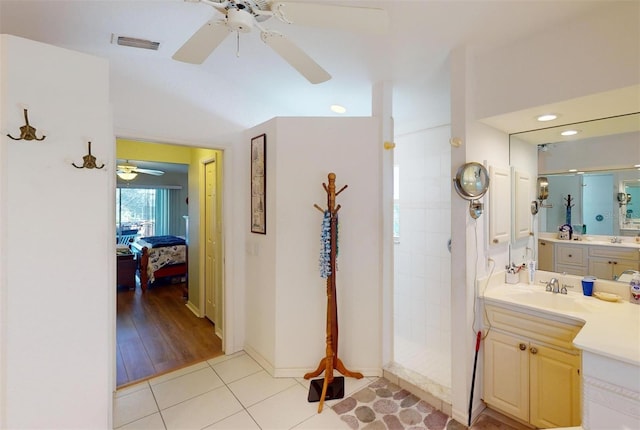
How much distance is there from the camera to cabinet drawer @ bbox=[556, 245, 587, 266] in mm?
2104

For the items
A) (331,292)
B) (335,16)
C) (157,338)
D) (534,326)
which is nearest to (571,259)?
(534,326)

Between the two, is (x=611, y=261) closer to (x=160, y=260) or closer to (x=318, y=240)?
(x=318, y=240)

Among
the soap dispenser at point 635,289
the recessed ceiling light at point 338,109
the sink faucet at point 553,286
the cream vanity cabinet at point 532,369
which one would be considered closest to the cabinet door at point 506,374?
the cream vanity cabinet at point 532,369

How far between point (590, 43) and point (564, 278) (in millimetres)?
1550

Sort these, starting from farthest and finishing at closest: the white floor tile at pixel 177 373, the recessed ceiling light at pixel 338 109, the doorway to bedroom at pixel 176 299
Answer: the recessed ceiling light at pixel 338 109 < the doorway to bedroom at pixel 176 299 < the white floor tile at pixel 177 373

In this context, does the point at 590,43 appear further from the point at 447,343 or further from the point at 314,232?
the point at 447,343

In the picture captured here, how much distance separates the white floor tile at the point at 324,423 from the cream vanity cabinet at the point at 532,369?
107 cm

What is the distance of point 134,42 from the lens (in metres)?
2.23

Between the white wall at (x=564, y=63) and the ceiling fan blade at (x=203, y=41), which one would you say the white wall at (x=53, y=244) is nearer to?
the ceiling fan blade at (x=203, y=41)

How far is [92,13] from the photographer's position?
1.88 m

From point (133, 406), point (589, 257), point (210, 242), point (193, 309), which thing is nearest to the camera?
point (589, 257)

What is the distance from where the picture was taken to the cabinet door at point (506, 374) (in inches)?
74.4

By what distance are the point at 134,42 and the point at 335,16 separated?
185cm

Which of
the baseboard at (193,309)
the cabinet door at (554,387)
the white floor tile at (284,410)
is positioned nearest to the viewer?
the cabinet door at (554,387)
